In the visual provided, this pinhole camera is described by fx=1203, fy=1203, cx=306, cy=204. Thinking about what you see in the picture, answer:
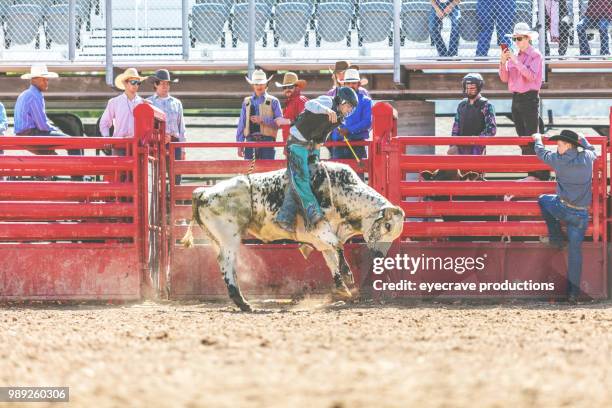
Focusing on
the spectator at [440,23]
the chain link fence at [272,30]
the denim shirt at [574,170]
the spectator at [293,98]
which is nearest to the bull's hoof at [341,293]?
the denim shirt at [574,170]

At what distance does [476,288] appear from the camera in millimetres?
11742

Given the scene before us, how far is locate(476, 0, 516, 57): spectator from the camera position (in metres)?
15.2

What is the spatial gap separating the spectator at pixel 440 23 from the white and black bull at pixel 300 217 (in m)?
4.92

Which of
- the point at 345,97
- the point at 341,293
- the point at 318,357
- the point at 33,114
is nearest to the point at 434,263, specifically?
the point at 341,293

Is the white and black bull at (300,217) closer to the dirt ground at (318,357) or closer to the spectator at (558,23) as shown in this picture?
the dirt ground at (318,357)

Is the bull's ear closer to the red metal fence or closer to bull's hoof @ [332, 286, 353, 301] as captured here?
bull's hoof @ [332, 286, 353, 301]

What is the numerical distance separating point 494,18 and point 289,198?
5.63 metres

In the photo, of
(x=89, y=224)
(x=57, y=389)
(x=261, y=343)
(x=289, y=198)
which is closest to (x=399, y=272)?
(x=289, y=198)

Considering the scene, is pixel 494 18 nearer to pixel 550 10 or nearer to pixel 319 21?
pixel 550 10

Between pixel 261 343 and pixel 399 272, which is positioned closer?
pixel 261 343

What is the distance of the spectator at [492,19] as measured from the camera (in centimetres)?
1516

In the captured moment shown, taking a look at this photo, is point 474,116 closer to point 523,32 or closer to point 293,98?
point 523,32

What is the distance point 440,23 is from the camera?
51.1ft

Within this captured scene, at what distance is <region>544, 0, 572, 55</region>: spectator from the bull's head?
18.4ft
